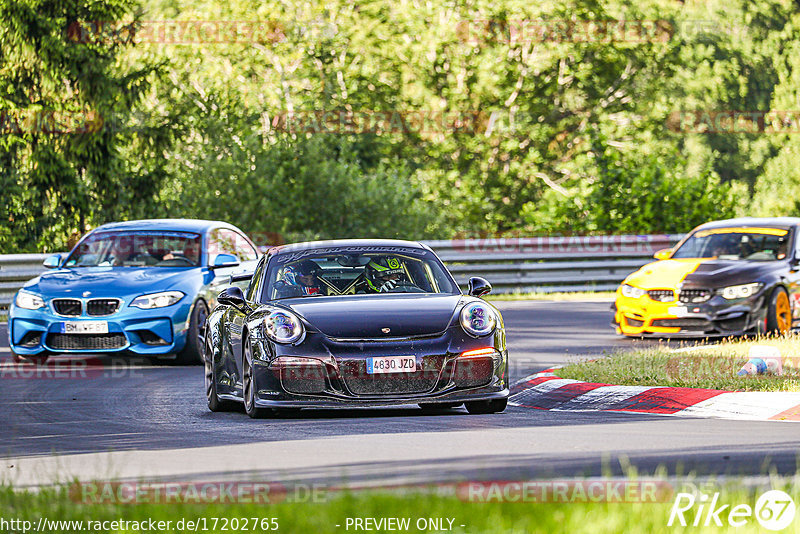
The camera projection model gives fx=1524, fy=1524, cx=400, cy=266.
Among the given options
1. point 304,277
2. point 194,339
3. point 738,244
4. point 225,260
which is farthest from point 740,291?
point 304,277

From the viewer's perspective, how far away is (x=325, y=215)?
33156 millimetres

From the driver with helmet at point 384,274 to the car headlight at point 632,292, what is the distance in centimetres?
628

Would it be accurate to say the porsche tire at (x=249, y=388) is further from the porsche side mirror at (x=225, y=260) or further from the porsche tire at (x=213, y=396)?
the porsche side mirror at (x=225, y=260)

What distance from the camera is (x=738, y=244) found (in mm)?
18266

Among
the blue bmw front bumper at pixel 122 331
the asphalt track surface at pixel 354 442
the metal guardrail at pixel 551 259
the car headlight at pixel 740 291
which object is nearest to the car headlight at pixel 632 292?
the car headlight at pixel 740 291

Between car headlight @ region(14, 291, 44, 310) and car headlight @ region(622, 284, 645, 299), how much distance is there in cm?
662

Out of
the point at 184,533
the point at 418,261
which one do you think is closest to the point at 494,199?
the point at 418,261

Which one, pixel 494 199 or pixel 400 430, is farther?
pixel 494 199

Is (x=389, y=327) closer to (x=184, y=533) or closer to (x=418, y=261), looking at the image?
(x=418, y=261)

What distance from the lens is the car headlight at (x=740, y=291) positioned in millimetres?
16844

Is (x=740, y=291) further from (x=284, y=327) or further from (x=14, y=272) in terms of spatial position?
(x=14, y=272)

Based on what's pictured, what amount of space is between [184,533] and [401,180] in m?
28.4

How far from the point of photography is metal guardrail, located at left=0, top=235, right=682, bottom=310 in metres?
27.6

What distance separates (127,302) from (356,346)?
5.54 m
